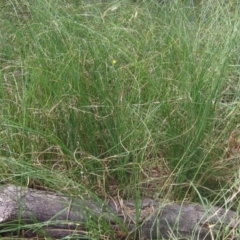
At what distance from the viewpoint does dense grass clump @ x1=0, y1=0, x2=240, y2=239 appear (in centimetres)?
→ 235

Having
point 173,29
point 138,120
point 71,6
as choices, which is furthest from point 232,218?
point 71,6

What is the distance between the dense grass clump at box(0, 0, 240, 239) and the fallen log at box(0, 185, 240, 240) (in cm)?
5

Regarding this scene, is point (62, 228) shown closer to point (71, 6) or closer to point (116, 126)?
point (116, 126)

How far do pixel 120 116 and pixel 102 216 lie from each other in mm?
396

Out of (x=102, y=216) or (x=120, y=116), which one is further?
(x=120, y=116)

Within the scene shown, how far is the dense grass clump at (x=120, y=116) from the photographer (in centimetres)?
235

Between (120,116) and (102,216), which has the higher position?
(120,116)

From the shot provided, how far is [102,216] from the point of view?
2188mm

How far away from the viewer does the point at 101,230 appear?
2.17 metres

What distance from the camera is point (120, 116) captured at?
2.42 metres

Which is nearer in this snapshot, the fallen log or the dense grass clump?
the fallen log

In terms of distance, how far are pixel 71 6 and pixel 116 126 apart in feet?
2.95

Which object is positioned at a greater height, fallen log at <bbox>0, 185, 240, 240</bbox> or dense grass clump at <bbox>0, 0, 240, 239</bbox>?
dense grass clump at <bbox>0, 0, 240, 239</bbox>

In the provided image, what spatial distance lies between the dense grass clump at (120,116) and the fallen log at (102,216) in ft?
0.17
